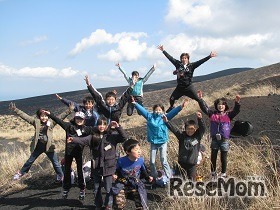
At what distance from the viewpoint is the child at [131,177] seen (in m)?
5.73

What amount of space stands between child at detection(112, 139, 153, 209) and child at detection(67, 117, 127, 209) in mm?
205

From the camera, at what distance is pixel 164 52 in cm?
981

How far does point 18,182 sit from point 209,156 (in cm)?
441

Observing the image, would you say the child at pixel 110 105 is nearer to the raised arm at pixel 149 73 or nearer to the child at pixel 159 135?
the child at pixel 159 135

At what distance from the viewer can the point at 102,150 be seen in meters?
6.19

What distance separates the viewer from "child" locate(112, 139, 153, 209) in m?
5.73

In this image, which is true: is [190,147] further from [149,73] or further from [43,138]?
[149,73]

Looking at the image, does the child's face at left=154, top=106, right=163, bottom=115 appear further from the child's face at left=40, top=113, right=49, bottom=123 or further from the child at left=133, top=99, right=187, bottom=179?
the child's face at left=40, top=113, right=49, bottom=123

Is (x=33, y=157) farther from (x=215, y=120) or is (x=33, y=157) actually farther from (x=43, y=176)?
(x=215, y=120)

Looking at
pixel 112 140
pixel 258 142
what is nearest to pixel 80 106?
pixel 112 140

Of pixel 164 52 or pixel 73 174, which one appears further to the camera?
pixel 164 52

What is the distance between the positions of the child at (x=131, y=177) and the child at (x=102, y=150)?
→ 0.21 metres

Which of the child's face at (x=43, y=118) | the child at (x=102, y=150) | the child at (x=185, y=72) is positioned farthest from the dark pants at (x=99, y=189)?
the child at (x=185, y=72)

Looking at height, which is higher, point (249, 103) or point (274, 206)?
point (249, 103)
